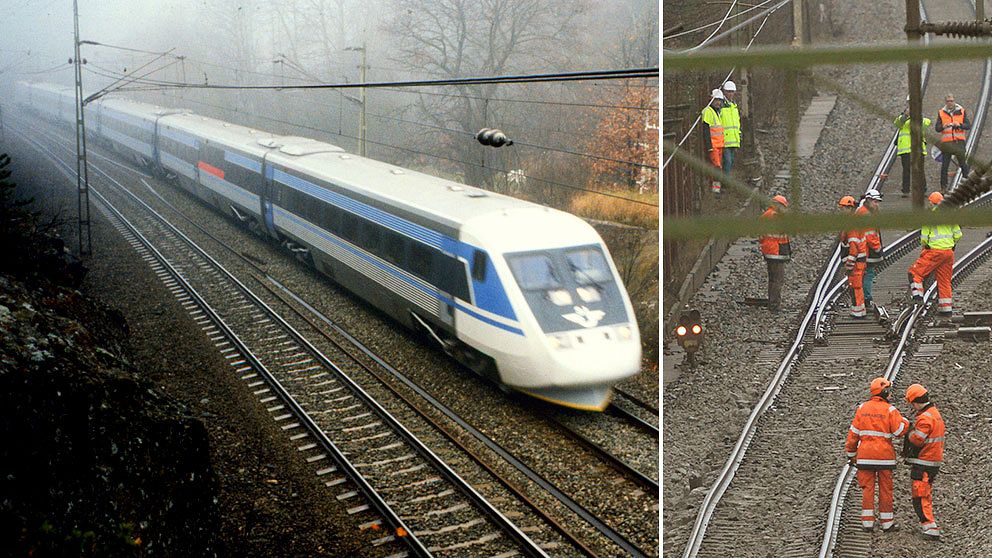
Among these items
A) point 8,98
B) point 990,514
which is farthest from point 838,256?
point 8,98

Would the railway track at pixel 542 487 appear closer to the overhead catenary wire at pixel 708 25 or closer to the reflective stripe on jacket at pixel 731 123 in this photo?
the reflective stripe on jacket at pixel 731 123

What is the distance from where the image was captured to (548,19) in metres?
3.44

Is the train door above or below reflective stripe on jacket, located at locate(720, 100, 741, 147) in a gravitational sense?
below

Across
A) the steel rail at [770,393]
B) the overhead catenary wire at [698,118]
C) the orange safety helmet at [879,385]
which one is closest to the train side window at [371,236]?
the overhead catenary wire at [698,118]

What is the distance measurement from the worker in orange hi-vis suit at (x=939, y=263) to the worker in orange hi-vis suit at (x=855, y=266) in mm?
154

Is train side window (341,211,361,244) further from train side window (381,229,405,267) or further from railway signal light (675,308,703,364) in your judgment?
railway signal light (675,308,703,364)

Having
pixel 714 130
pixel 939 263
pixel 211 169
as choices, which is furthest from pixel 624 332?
pixel 211 169

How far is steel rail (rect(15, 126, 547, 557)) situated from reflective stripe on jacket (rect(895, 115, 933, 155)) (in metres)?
1.82

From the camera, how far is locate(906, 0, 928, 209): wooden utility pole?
2.81m

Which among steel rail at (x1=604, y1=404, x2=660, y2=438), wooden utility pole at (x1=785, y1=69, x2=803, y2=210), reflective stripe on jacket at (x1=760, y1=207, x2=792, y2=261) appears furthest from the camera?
steel rail at (x1=604, y1=404, x2=660, y2=438)

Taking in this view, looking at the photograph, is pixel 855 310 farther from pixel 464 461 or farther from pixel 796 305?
pixel 464 461

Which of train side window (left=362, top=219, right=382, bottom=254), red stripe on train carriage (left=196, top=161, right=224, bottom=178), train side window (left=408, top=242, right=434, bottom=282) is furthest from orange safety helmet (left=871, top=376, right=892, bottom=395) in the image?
red stripe on train carriage (left=196, top=161, right=224, bottom=178)

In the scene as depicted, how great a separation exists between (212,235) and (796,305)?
2.35 m

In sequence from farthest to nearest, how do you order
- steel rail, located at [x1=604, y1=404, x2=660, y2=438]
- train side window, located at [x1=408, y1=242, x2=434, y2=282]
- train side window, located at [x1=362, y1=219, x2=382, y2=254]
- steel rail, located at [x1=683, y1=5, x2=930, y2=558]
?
train side window, located at [x1=362, y1=219, x2=382, y2=254] → train side window, located at [x1=408, y1=242, x2=434, y2=282] → steel rail, located at [x1=604, y1=404, x2=660, y2=438] → steel rail, located at [x1=683, y1=5, x2=930, y2=558]
